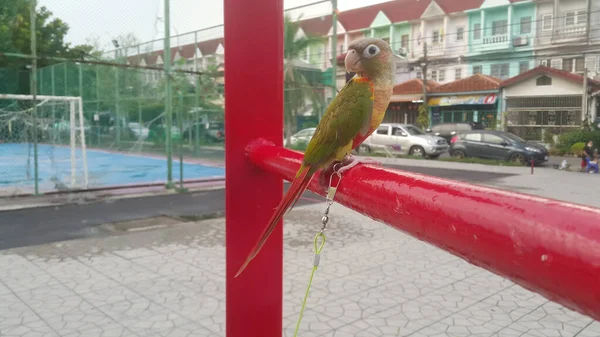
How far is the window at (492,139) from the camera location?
18.4m

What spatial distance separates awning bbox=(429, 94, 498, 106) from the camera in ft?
89.6

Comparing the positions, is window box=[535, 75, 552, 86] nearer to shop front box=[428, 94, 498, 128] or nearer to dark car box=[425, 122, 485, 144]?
shop front box=[428, 94, 498, 128]

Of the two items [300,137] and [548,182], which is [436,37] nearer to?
[300,137]

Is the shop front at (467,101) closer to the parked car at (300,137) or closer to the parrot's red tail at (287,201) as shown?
the parked car at (300,137)

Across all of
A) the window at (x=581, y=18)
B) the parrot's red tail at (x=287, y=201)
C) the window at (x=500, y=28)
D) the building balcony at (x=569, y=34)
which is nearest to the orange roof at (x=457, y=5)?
the window at (x=500, y=28)

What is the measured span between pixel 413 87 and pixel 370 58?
98.8 ft

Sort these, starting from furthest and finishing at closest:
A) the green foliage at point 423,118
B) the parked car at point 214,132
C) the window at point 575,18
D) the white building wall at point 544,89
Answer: the green foliage at point 423,118 < the window at point 575,18 < the white building wall at point 544,89 < the parked car at point 214,132

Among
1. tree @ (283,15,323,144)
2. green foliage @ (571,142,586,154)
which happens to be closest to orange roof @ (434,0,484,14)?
green foliage @ (571,142,586,154)

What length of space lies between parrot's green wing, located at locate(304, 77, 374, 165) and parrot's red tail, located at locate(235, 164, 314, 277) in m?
0.11

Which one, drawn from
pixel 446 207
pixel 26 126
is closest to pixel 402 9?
pixel 26 126

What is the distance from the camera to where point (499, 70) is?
29.3 metres

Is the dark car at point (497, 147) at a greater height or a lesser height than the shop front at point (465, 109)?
lesser

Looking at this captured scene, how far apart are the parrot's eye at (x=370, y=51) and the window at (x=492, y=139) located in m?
18.7

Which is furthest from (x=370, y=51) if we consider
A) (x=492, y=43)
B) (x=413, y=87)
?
(x=492, y=43)
